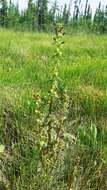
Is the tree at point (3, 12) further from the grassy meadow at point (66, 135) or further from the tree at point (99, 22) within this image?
the grassy meadow at point (66, 135)

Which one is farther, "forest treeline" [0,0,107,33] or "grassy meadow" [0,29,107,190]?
"forest treeline" [0,0,107,33]

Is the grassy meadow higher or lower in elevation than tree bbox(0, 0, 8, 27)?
higher

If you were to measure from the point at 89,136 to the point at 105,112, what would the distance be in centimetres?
54

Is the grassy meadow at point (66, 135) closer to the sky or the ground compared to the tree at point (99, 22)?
closer to the sky

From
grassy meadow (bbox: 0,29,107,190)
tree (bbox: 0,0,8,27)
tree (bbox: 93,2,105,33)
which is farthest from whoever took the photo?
tree (bbox: 93,2,105,33)

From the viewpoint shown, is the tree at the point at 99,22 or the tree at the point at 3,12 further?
the tree at the point at 99,22

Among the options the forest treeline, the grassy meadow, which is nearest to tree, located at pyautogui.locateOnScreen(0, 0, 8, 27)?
the forest treeline

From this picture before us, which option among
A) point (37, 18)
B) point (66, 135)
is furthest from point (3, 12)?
point (66, 135)

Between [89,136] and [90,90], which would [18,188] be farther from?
[90,90]

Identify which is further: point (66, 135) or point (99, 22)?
point (99, 22)

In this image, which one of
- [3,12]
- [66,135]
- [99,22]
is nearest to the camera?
[66,135]

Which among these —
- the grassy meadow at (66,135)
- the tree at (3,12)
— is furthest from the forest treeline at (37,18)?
the grassy meadow at (66,135)

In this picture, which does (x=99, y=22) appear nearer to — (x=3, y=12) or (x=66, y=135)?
(x=3, y=12)

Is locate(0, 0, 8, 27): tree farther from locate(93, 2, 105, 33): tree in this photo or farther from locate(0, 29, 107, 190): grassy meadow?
locate(0, 29, 107, 190): grassy meadow
